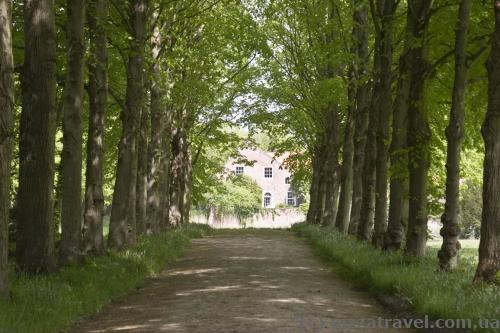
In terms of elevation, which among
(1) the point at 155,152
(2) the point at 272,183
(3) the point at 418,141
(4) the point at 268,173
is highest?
(4) the point at 268,173

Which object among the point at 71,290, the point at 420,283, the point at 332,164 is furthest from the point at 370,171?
the point at 332,164

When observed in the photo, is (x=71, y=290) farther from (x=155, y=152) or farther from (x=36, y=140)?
(x=155, y=152)

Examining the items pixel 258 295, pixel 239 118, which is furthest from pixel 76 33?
pixel 239 118

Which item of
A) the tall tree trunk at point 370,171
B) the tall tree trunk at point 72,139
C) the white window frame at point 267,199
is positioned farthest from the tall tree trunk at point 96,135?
the white window frame at point 267,199

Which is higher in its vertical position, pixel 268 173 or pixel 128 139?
pixel 268 173

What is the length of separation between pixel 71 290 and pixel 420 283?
553 cm

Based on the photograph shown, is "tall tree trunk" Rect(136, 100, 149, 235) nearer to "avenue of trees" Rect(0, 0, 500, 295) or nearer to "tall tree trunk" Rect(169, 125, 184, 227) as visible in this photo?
"avenue of trees" Rect(0, 0, 500, 295)

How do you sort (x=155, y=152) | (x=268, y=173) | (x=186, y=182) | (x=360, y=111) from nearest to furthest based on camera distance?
(x=360, y=111) → (x=155, y=152) → (x=186, y=182) → (x=268, y=173)

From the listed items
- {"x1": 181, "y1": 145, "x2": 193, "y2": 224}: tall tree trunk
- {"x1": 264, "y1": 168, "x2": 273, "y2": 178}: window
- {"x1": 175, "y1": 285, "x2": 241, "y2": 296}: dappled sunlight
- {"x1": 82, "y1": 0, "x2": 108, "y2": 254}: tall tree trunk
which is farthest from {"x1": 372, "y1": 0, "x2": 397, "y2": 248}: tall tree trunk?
{"x1": 264, "y1": 168, "x2": 273, "y2": 178}: window

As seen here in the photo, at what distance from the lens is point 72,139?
1320 centimetres

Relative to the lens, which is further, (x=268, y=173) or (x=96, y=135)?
(x=268, y=173)

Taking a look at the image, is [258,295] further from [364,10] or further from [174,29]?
[174,29]

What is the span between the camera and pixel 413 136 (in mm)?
14625

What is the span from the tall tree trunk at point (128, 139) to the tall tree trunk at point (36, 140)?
5852mm
